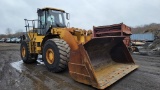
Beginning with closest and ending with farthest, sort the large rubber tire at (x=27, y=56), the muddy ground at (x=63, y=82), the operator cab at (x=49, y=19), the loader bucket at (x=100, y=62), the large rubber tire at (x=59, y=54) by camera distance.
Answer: the loader bucket at (x=100, y=62) < the muddy ground at (x=63, y=82) < the large rubber tire at (x=59, y=54) < the operator cab at (x=49, y=19) < the large rubber tire at (x=27, y=56)

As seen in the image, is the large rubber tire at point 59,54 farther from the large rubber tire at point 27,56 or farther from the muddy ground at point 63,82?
the large rubber tire at point 27,56

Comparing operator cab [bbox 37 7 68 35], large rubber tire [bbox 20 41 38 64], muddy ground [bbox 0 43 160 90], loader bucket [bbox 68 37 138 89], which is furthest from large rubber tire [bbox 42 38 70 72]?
large rubber tire [bbox 20 41 38 64]

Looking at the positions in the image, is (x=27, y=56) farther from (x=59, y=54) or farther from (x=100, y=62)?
(x=100, y=62)

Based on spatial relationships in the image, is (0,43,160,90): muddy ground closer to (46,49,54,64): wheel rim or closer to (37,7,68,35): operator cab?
(46,49,54,64): wheel rim

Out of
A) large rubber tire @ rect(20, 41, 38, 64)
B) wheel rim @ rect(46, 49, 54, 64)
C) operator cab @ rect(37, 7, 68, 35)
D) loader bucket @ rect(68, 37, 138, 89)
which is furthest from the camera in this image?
large rubber tire @ rect(20, 41, 38, 64)

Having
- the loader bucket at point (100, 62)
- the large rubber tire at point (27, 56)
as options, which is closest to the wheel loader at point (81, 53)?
the loader bucket at point (100, 62)

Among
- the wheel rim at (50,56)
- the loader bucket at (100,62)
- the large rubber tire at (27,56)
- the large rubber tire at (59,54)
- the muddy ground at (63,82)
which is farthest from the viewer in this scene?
the large rubber tire at (27,56)

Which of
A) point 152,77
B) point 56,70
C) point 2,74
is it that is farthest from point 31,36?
point 152,77

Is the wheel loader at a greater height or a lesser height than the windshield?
lesser

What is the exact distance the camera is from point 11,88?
15.9ft

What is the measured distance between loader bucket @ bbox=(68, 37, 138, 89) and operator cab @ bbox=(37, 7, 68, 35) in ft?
7.95

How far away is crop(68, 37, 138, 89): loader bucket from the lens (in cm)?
452

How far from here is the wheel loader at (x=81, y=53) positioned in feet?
15.2

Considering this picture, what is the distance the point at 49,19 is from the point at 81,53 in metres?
3.41
